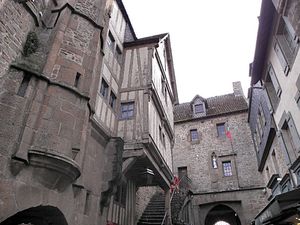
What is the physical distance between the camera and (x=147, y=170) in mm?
9125

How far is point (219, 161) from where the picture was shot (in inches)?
719

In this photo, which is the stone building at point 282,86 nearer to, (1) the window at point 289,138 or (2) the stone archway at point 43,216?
(1) the window at point 289,138

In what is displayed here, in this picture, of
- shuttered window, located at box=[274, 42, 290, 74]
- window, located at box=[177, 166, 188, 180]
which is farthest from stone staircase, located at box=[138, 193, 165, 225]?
shuttered window, located at box=[274, 42, 290, 74]

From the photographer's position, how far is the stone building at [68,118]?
4750 millimetres

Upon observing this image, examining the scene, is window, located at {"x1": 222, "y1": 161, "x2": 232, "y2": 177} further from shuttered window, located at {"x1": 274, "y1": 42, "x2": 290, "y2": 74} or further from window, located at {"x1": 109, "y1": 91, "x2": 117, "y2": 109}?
window, located at {"x1": 109, "y1": 91, "x2": 117, "y2": 109}

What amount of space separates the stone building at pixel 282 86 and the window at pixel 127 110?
17.2 feet

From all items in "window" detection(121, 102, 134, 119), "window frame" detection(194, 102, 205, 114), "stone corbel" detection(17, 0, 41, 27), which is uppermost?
"window frame" detection(194, 102, 205, 114)

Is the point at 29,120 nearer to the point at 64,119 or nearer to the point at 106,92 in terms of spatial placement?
the point at 64,119

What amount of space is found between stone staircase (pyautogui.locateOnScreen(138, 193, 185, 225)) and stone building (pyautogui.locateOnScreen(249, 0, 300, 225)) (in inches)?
163

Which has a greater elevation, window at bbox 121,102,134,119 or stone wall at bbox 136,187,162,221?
window at bbox 121,102,134,119

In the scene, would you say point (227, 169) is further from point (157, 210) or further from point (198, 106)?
point (157, 210)

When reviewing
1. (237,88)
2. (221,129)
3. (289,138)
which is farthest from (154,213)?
(237,88)

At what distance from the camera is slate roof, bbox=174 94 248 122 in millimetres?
20016

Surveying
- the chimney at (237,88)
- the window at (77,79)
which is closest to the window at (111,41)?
the window at (77,79)
